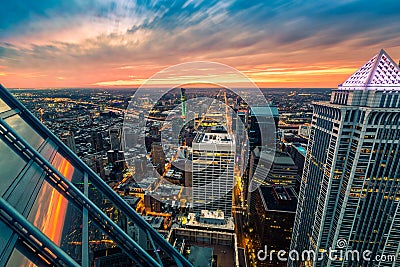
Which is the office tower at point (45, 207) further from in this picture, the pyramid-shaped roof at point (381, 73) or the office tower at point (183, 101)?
the office tower at point (183, 101)

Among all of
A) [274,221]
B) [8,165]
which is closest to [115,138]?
[274,221]

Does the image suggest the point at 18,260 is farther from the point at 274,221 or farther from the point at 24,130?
the point at 274,221

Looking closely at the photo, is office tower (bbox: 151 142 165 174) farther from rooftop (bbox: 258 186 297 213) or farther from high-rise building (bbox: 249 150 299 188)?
rooftop (bbox: 258 186 297 213)

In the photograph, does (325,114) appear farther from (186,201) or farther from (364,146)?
(186,201)

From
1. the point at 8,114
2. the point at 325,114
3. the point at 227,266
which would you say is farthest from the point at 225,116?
the point at 8,114

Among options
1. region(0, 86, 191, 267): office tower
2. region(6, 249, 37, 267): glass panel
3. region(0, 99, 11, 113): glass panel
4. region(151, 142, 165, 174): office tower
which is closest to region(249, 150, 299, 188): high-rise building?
region(151, 142, 165, 174): office tower
